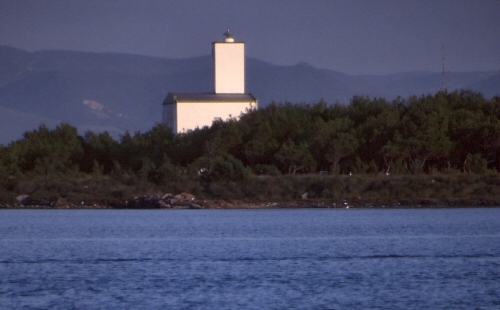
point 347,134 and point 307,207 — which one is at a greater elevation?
point 347,134

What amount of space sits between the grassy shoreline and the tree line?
43.3 inches

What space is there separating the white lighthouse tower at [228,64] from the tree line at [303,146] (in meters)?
6.02

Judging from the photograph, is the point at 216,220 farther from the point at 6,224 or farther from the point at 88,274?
the point at 88,274

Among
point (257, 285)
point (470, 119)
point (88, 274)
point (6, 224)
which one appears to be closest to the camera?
point (257, 285)

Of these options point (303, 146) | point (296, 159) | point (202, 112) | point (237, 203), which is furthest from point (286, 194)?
point (202, 112)

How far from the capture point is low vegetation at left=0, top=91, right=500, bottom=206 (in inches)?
1960

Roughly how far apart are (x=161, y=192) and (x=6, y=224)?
448 inches

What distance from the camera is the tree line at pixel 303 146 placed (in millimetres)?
51938

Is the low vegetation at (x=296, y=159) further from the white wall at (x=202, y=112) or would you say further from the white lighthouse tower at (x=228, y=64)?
the white lighthouse tower at (x=228, y=64)

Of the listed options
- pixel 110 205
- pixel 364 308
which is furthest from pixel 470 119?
pixel 364 308

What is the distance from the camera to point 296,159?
173 feet

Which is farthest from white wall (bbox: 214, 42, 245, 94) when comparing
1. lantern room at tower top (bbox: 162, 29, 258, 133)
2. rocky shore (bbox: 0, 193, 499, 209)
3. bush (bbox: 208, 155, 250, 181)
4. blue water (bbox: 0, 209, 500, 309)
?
blue water (bbox: 0, 209, 500, 309)

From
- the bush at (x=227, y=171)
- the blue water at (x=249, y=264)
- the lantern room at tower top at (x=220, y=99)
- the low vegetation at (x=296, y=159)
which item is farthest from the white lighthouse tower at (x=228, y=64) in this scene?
the blue water at (x=249, y=264)

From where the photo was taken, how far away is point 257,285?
21.7 m
